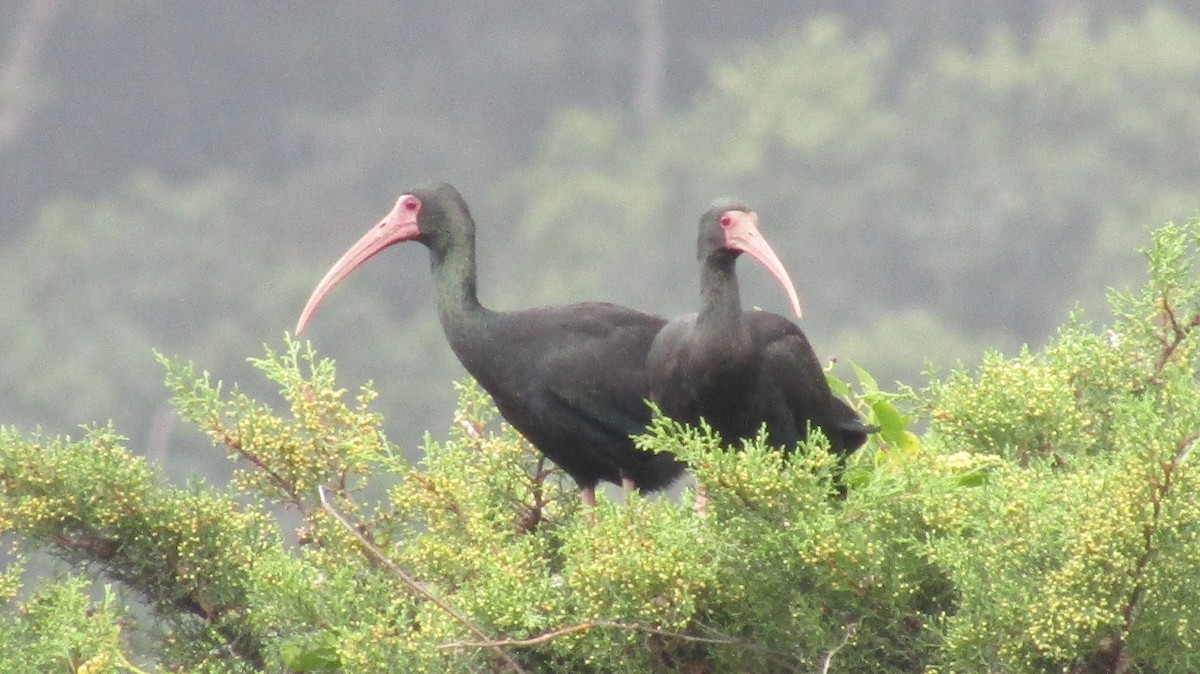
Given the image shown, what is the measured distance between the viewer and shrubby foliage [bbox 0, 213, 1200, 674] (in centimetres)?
460

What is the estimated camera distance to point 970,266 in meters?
34.1

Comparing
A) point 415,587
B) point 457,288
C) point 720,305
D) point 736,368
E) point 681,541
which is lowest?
point 681,541

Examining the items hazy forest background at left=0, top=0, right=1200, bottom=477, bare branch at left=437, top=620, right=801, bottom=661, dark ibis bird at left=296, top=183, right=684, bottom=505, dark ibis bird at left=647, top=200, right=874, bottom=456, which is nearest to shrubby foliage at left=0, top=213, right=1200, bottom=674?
bare branch at left=437, top=620, right=801, bottom=661

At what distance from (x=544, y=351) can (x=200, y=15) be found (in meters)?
34.2

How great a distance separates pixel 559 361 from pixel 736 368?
0.89 meters

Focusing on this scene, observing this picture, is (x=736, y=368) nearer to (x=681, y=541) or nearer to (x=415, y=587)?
(x=415, y=587)

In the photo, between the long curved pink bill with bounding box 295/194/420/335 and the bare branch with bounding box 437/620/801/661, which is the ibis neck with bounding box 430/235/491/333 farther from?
the bare branch with bounding box 437/620/801/661

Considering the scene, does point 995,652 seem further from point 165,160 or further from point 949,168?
point 165,160

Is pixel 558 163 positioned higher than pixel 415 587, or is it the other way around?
pixel 558 163

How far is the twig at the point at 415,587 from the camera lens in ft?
16.9

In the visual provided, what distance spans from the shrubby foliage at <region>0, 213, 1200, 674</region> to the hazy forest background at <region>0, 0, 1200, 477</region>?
23590mm

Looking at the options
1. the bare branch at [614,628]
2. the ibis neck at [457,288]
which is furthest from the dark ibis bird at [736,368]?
the bare branch at [614,628]

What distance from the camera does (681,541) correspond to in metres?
4.97

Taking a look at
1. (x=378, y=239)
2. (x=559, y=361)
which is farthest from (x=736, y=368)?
(x=378, y=239)
